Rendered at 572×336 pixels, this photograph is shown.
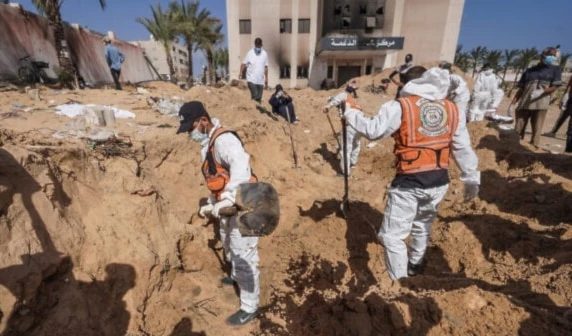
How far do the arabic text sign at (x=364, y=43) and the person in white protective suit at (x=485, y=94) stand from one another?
13.3 meters

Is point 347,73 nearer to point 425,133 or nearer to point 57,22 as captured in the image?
point 57,22

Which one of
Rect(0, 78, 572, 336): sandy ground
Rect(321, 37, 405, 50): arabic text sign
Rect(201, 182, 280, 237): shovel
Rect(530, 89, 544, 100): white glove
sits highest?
Rect(321, 37, 405, 50): arabic text sign

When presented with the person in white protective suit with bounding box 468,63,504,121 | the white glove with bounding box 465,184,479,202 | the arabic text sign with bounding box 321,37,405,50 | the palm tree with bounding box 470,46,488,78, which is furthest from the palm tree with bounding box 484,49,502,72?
the white glove with bounding box 465,184,479,202

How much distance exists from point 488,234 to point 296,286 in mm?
2476

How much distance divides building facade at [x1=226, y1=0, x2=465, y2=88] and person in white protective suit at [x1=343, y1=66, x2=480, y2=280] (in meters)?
18.7

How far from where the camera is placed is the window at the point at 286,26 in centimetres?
2083

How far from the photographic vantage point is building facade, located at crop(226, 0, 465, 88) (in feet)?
66.7

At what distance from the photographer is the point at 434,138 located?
236cm

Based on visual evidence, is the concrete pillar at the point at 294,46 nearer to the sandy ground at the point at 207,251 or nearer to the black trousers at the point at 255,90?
the black trousers at the point at 255,90

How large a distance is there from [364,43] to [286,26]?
Result: 241 inches

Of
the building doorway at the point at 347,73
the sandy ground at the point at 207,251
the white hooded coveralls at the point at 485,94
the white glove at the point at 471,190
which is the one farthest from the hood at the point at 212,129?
the building doorway at the point at 347,73

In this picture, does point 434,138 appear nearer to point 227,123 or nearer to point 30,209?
point 30,209

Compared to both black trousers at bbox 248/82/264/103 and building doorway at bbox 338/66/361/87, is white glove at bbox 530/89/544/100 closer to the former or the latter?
black trousers at bbox 248/82/264/103

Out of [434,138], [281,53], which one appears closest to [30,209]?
[434,138]
